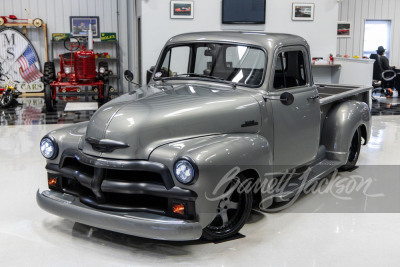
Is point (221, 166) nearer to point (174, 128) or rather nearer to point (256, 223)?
point (174, 128)

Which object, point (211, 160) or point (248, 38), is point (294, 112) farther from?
point (211, 160)

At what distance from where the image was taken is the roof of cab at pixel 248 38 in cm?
413

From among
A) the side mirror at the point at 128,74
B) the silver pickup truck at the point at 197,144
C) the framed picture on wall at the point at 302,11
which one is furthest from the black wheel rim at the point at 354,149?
the framed picture on wall at the point at 302,11

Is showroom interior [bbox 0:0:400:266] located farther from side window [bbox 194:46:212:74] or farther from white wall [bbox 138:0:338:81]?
white wall [bbox 138:0:338:81]

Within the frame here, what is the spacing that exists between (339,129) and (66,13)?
10240mm

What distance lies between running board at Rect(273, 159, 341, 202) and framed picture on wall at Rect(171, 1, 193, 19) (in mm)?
6904

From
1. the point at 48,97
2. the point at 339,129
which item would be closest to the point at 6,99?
the point at 48,97

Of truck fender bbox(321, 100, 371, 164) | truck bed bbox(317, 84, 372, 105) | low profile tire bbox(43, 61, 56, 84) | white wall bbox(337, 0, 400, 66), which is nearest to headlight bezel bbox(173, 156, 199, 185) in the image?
truck fender bbox(321, 100, 371, 164)

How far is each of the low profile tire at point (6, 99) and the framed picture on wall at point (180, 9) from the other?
4000 millimetres

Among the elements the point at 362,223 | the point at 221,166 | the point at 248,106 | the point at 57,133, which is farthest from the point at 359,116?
the point at 57,133

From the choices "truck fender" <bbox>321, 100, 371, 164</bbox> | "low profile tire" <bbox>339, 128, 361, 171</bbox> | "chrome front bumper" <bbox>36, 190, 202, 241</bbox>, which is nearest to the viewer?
"chrome front bumper" <bbox>36, 190, 202, 241</bbox>

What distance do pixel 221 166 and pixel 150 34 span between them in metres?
8.21

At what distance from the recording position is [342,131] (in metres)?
4.95

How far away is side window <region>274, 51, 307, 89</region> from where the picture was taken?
13.5 ft
